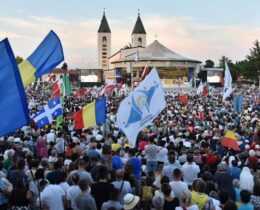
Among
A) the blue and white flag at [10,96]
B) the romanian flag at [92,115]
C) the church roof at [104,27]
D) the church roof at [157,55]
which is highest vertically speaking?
the church roof at [104,27]

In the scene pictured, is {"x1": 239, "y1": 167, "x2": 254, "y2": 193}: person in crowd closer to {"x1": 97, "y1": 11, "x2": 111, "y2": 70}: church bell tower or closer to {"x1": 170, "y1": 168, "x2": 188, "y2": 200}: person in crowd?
{"x1": 170, "y1": 168, "x2": 188, "y2": 200}: person in crowd

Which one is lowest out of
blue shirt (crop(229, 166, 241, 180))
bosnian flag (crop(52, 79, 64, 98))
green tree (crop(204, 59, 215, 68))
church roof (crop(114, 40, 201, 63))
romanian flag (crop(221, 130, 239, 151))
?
blue shirt (crop(229, 166, 241, 180))

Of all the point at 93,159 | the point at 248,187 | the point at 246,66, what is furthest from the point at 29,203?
the point at 246,66

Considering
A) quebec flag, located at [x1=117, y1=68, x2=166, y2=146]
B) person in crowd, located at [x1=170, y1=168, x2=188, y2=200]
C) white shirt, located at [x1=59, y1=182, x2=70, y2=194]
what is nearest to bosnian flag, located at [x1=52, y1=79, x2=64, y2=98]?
quebec flag, located at [x1=117, y1=68, x2=166, y2=146]

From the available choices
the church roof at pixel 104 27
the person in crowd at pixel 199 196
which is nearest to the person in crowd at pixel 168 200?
the person in crowd at pixel 199 196

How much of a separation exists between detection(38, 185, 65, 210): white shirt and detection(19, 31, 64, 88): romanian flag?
3686mm

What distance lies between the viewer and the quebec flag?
9.77 m

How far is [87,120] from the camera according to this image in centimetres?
1378

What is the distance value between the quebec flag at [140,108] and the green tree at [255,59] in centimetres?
8609

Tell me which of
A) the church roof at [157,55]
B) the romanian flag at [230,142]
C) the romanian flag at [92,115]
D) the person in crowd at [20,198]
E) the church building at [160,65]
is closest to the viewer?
the person in crowd at [20,198]

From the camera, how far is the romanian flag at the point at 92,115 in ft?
45.0

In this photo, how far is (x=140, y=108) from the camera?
1001 cm

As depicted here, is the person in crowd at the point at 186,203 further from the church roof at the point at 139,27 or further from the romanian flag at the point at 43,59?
the church roof at the point at 139,27

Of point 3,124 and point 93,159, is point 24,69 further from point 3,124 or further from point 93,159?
point 3,124
